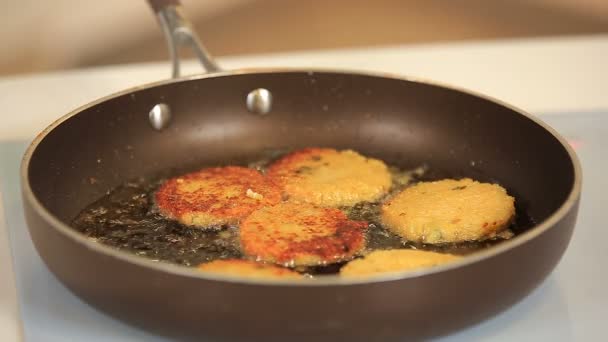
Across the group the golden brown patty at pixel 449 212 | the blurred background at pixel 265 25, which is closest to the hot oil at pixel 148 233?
the golden brown patty at pixel 449 212

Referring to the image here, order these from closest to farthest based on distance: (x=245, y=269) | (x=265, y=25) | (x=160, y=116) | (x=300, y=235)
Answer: (x=245, y=269) < (x=300, y=235) < (x=160, y=116) < (x=265, y=25)

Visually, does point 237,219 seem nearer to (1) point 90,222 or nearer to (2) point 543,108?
(1) point 90,222

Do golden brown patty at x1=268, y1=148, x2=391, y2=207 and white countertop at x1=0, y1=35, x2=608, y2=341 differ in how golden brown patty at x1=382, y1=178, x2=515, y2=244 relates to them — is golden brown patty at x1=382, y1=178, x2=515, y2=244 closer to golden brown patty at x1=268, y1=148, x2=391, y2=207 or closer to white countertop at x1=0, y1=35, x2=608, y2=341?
golden brown patty at x1=268, y1=148, x2=391, y2=207

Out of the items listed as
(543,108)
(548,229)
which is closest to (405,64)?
(543,108)

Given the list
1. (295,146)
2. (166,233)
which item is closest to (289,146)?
(295,146)

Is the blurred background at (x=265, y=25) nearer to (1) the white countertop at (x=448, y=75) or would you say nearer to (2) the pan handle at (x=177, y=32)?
(1) the white countertop at (x=448, y=75)

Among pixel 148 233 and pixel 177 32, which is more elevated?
pixel 177 32

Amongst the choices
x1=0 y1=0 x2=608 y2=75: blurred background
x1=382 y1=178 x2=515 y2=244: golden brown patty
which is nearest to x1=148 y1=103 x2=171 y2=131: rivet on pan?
x1=382 y1=178 x2=515 y2=244: golden brown patty

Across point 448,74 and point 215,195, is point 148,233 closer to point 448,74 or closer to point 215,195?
point 215,195
